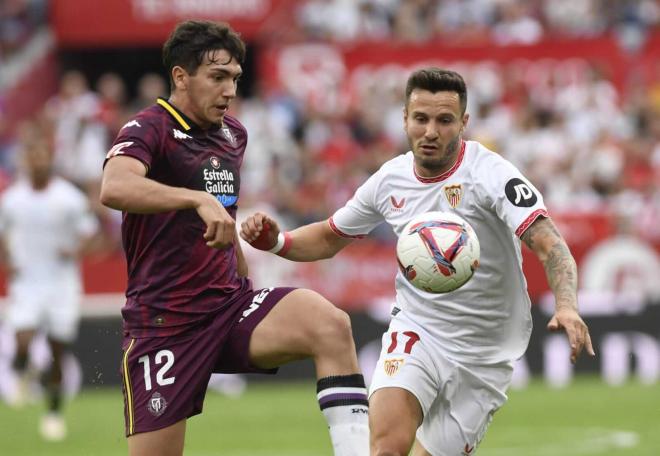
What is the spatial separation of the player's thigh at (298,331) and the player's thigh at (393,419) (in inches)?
12.7

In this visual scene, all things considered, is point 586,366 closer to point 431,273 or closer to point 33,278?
point 33,278

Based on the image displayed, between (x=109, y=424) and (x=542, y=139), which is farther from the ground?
(x=542, y=139)

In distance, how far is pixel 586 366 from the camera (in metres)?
17.1

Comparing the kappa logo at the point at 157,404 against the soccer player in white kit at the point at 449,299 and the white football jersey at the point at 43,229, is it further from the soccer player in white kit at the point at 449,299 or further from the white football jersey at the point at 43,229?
the white football jersey at the point at 43,229

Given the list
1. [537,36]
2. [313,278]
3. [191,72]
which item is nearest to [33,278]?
[313,278]

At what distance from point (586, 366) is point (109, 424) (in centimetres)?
614

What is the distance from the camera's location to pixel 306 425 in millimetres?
13680

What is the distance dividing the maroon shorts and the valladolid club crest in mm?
948

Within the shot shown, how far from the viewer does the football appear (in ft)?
22.8

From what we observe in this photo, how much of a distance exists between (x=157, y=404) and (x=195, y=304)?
533mm

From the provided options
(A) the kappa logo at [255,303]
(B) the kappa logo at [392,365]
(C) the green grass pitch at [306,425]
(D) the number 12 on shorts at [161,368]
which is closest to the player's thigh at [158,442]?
(D) the number 12 on shorts at [161,368]

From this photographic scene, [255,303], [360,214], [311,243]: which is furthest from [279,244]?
[255,303]

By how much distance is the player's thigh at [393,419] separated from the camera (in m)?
6.90

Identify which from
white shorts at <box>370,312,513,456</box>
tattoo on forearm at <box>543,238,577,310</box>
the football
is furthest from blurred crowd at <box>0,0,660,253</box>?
tattoo on forearm at <box>543,238,577,310</box>
